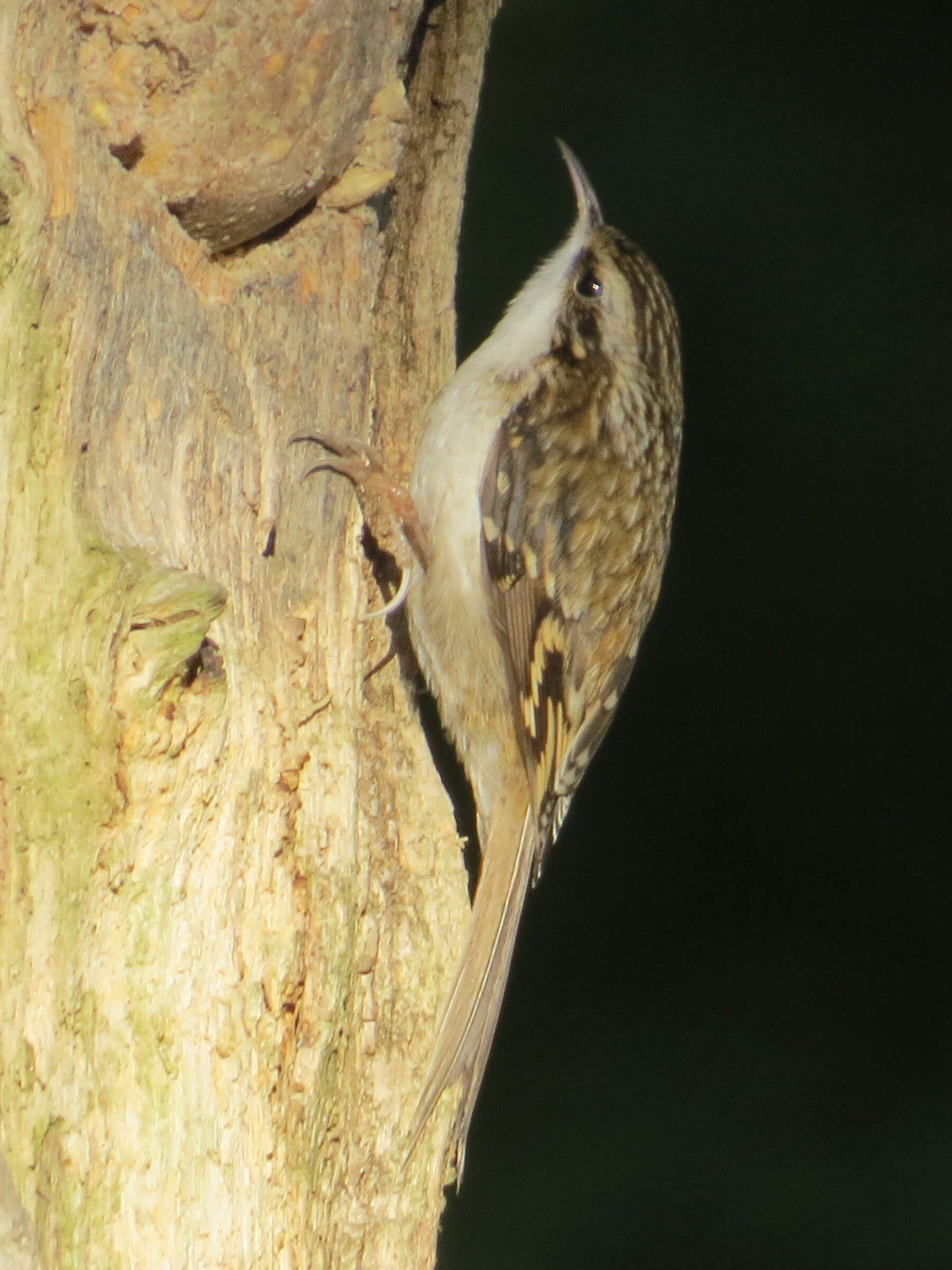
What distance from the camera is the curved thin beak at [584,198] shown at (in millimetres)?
2449

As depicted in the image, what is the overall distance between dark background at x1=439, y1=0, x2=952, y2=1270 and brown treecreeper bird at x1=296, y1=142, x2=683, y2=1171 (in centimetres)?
63

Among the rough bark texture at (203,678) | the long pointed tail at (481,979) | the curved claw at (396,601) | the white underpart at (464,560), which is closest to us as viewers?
the rough bark texture at (203,678)

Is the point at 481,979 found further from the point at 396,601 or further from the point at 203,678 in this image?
the point at 203,678

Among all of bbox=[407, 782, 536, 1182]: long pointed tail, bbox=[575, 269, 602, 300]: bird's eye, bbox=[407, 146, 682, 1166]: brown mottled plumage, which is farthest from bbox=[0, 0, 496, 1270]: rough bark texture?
bbox=[575, 269, 602, 300]: bird's eye

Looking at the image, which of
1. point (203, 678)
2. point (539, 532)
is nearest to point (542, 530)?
point (539, 532)

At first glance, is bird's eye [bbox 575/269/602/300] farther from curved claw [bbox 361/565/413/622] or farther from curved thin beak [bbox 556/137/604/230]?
curved claw [bbox 361/565/413/622]

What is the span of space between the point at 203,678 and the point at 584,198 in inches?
54.7

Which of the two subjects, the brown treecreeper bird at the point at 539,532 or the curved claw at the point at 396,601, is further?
the brown treecreeper bird at the point at 539,532

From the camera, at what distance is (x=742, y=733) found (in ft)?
10.1

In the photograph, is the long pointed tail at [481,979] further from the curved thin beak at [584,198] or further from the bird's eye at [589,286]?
the curved thin beak at [584,198]

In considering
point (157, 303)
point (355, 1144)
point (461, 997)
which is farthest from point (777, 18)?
point (355, 1144)

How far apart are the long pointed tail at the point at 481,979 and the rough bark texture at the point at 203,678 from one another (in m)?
0.03

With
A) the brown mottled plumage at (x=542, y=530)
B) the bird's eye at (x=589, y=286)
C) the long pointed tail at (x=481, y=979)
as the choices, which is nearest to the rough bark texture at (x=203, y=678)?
the long pointed tail at (x=481, y=979)

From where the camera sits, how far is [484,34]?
231 cm
